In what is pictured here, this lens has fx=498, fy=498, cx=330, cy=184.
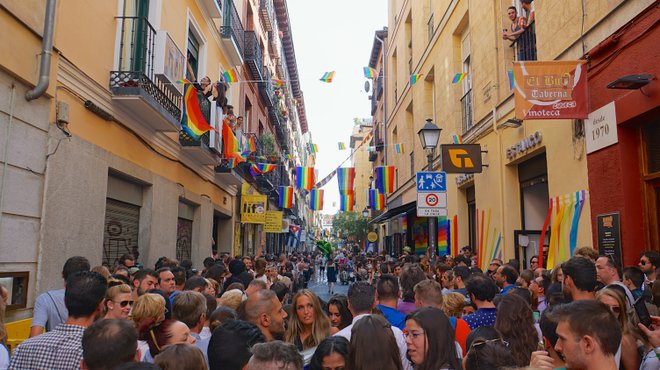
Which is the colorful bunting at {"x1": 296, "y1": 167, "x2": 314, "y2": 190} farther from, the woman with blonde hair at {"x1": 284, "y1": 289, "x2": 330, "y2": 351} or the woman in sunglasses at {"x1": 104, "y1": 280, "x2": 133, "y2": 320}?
the woman in sunglasses at {"x1": 104, "y1": 280, "x2": 133, "y2": 320}

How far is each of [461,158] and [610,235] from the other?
16.5 ft

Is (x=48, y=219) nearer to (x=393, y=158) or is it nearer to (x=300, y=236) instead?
(x=393, y=158)

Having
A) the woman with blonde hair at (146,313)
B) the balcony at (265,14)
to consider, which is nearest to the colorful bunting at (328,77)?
the balcony at (265,14)

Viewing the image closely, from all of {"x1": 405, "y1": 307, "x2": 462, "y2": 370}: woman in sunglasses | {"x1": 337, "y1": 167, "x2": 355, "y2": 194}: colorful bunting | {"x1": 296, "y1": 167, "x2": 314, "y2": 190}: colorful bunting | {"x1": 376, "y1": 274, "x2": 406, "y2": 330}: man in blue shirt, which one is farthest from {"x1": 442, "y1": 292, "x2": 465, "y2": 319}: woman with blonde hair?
{"x1": 337, "y1": 167, "x2": 355, "y2": 194}: colorful bunting

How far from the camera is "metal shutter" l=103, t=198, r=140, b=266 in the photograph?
8.97 metres

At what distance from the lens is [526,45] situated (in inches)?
420

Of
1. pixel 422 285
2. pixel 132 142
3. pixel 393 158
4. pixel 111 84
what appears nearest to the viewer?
pixel 422 285

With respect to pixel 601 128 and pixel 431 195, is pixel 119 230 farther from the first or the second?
pixel 601 128

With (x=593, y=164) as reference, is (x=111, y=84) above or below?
above

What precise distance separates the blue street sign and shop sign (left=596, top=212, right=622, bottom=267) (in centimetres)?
337

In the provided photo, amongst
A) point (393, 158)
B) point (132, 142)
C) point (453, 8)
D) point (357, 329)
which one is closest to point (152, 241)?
point (132, 142)

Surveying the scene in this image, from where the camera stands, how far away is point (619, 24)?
22.3 ft

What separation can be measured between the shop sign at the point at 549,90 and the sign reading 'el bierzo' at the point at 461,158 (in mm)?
4142

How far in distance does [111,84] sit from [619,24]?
7.98 metres
